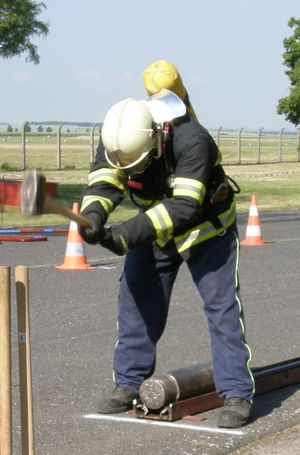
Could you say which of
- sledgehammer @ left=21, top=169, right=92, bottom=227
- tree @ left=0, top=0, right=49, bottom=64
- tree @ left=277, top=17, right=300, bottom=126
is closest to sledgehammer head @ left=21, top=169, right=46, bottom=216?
sledgehammer @ left=21, top=169, right=92, bottom=227

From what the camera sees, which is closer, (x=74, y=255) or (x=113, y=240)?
(x=113, y=240)

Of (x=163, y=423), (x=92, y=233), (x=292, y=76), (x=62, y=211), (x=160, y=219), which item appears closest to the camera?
(x=62, y=211)

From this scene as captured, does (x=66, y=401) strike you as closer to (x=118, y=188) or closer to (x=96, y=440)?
(x=96, y=440)

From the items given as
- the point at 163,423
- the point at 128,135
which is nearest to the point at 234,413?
the point at 163,423

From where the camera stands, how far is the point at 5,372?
4.55 m

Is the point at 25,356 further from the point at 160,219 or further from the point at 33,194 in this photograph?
the point at 160,219

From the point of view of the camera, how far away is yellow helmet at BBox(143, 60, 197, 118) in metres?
6.45

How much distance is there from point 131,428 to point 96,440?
1.05 ft

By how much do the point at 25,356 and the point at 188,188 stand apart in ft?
5.14

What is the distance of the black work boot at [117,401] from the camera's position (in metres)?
6.54

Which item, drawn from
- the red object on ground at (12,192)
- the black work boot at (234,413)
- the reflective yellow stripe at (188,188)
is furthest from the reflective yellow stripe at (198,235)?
the red object on ground at (12,192)

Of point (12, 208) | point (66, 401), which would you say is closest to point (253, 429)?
point (66, 401)

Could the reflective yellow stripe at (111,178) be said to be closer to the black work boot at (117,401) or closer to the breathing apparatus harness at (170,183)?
the breathing apparatus harness at (170,183)

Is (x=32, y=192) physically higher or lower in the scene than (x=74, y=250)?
higher
